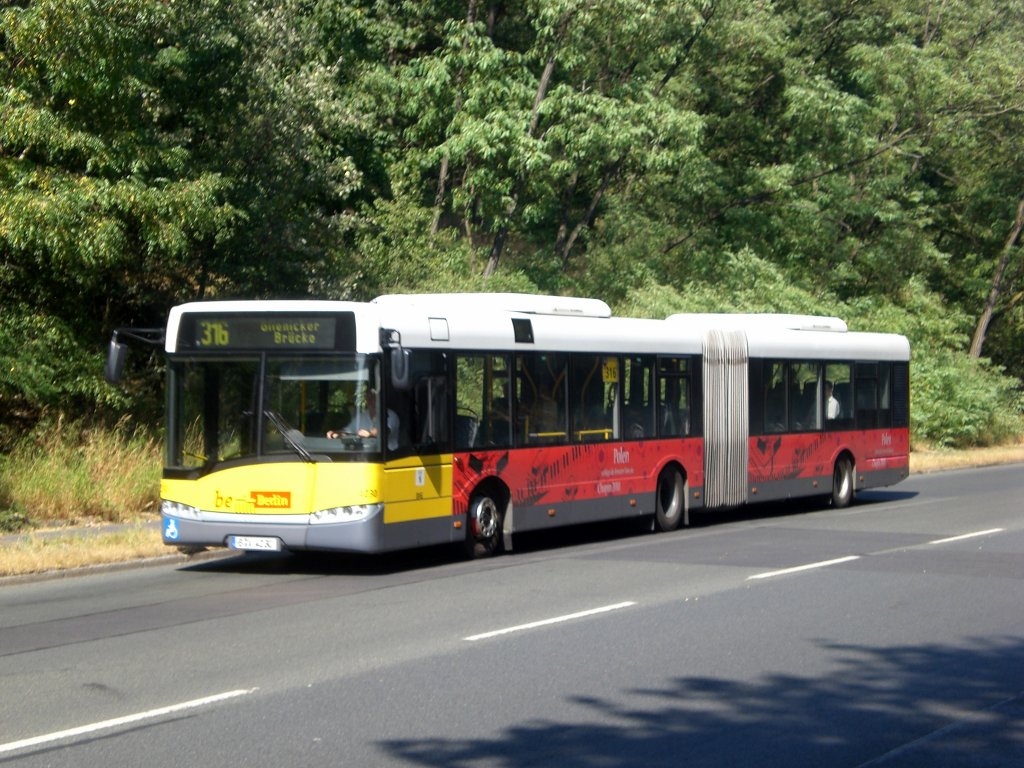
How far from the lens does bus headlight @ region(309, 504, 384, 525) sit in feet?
43.1

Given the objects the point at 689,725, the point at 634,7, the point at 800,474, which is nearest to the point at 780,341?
the point at 800,474

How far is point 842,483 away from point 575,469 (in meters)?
7.48

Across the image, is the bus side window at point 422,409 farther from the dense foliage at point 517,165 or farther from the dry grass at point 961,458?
the dry grass at point 961,458

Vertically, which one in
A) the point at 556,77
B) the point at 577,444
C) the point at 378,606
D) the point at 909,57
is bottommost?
the point at 378,606

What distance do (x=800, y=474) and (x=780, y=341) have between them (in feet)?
6.64

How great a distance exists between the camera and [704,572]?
45.0 ft

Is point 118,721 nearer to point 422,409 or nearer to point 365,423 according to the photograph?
point 365,423

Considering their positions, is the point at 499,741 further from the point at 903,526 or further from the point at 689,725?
the point at 903,526

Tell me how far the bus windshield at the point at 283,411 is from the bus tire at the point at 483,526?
1.92 m

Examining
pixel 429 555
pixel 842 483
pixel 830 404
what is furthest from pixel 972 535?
pixel 429 555

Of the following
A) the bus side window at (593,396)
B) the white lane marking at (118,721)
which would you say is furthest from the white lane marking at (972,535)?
the white lane marking at (118,721)

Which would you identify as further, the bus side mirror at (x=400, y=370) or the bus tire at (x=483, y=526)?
the bus tire at (x=483, y=526)

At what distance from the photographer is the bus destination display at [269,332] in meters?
13.4

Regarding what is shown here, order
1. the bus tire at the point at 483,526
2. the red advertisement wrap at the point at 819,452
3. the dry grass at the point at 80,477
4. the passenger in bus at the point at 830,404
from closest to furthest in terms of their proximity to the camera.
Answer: the bus tire at the point at 483,526 < the dry grass at the point at 80,477 < the red advertisement wrap at the point at 819,452 < the passenger in bus at the point at 830,404
